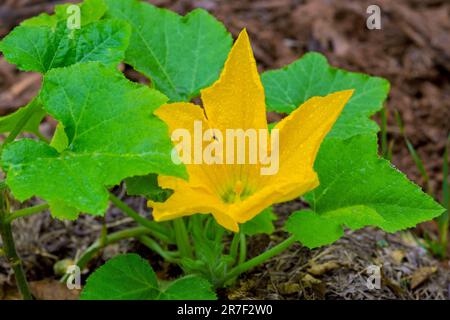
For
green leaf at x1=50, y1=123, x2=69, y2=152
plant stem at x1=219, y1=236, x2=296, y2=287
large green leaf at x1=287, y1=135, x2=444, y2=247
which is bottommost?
plant stem at x1=219, y1=236, x2=296, y2=287

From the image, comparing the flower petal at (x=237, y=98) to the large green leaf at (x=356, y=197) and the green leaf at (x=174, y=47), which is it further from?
the green leaf at (x=174, y=47)

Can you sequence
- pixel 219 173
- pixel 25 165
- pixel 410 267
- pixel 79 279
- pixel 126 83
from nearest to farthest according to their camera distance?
pixel 25 165 → pixel 126 83 → pixel 219 173 → pixel 79 279 → pixel 410 267

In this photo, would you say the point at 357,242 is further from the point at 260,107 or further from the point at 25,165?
the point at 25,165

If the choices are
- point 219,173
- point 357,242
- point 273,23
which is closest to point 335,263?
point 357,242

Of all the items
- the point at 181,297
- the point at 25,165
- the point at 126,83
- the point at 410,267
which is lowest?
the point at 410,267

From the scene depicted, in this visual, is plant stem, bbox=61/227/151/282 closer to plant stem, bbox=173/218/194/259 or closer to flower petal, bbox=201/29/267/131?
plant stem, bbox=173/218/194/259

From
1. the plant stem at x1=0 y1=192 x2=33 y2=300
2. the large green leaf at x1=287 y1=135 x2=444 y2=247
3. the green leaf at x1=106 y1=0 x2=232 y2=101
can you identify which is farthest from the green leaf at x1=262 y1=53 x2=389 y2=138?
the plant stem at x1=0 y1=192 x2=33 y2=300
